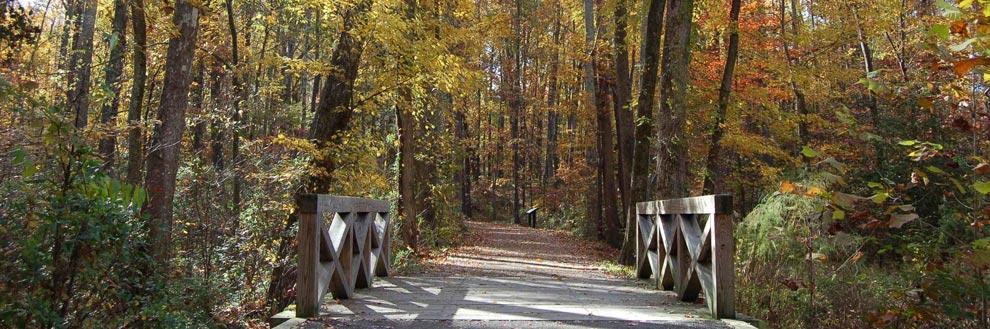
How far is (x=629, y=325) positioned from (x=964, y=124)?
8.87 feet

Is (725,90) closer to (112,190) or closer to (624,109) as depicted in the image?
(624,109)

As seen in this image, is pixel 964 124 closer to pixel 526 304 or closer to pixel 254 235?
pixel 526 304

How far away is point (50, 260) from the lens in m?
4.24

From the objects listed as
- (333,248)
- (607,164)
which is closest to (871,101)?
(607,164)

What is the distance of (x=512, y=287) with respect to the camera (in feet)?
28.3

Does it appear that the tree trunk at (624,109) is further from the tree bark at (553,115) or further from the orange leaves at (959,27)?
the tree bark at (553,115)

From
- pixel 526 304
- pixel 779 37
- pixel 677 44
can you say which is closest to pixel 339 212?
pixel 526 304

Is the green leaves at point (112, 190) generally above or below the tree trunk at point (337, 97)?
below

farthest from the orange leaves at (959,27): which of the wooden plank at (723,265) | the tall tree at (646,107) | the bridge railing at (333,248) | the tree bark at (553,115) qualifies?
the tree bark at (553,115)

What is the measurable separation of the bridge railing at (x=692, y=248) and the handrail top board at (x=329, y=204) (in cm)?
306

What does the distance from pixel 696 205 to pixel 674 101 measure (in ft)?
20.1

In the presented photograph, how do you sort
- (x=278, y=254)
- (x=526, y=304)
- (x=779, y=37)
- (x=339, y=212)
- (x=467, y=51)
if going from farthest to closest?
(x=779, y=37) < (x=467, y=51) < (x=278, y=254) < (x=526, y=304) < (x=339, y=212)

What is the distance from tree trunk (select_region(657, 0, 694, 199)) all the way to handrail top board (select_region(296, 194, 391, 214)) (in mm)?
5845

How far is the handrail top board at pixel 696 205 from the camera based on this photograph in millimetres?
5398
